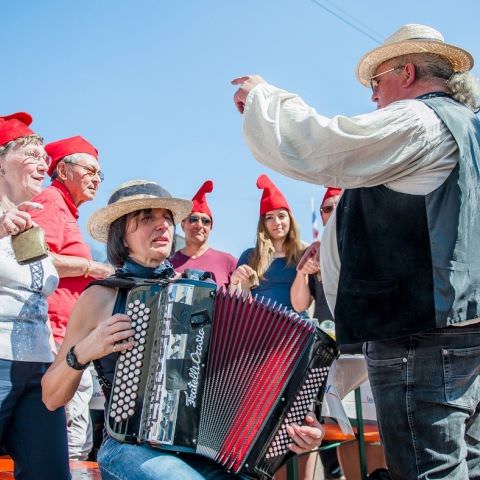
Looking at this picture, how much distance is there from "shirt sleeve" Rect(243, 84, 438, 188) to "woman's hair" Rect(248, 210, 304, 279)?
95.6 inches

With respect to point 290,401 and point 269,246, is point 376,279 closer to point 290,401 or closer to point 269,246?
point 290,401

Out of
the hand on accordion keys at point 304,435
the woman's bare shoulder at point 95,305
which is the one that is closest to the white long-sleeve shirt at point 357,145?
the woman's bare shoulder at point 95,305

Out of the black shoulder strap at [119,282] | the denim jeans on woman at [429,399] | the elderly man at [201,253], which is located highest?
the elderly man at [201,253]

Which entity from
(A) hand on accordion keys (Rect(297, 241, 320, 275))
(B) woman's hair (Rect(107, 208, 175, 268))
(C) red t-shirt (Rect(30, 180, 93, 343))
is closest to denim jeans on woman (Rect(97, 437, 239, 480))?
(B) woman's hair (Rect(107, 208, 175, 268))

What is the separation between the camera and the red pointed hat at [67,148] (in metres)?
4.12

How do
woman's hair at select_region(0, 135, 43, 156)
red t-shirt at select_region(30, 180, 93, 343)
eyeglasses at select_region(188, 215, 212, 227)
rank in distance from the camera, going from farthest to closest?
eyeglasses at select_region(188, 215, 212, 227) → red t-shirt at select_region(30, 180, 93, 343) → woman's hair at select_region(0, 135, 43, 156)

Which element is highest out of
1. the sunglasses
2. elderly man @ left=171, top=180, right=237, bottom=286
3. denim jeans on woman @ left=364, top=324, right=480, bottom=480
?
the sunglasses

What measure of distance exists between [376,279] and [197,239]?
3.08 meters

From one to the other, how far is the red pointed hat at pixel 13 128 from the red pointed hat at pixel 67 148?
0.70 meters

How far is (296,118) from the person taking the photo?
7.54 ft

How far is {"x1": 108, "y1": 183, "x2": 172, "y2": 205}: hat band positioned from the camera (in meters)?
2.70

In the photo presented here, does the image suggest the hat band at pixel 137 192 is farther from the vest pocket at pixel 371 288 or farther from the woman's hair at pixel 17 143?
the vest pocket at pixel 371 288

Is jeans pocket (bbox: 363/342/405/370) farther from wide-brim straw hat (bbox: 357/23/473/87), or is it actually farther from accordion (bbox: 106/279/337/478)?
wide-brim straw hat (bbox: 357/23/473/87)

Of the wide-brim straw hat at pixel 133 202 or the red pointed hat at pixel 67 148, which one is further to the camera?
the red pointed hat at pixel 67 148
